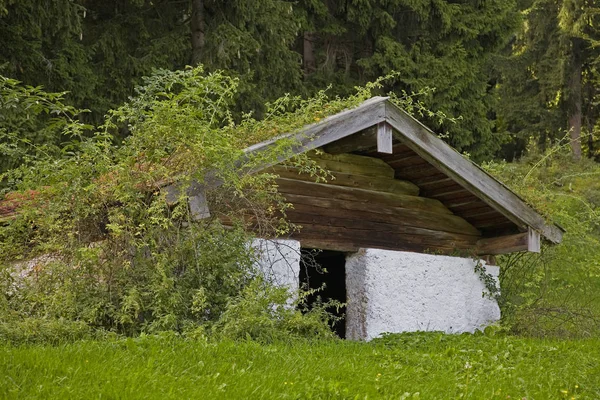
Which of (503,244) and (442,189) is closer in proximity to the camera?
(442,189)

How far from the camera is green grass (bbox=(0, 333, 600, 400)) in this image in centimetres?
524

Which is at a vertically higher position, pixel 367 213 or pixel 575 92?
pixel 575 92

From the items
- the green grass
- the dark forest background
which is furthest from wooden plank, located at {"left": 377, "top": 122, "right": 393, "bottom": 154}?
the green grass

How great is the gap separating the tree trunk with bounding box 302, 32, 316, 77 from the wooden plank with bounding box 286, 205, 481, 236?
12749mm

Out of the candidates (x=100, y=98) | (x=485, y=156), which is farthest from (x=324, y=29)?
(x=100, y=98)

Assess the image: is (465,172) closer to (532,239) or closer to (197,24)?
(532,239)

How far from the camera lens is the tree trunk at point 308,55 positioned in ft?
77.4

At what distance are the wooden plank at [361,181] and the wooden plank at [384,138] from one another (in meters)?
0.69

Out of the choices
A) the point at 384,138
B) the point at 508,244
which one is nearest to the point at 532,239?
the point at 508,244

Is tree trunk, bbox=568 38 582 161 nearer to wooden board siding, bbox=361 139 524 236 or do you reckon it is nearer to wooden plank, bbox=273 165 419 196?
wooden board siding, bbox=361 139 524 236

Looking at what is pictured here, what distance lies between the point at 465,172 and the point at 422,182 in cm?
85

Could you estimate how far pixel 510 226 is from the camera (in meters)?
11.2

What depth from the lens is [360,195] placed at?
34.7 feet

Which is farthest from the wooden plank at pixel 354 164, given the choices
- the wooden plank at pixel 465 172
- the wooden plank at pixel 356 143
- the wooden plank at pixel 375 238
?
the wooden plank at pixel 465 172
